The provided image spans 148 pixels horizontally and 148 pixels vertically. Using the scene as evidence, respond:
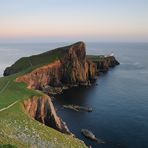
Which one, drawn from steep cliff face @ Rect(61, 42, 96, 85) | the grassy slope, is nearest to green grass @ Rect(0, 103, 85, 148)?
the grassy slope

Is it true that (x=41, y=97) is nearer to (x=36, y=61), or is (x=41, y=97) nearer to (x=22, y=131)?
(x=22, y=131)

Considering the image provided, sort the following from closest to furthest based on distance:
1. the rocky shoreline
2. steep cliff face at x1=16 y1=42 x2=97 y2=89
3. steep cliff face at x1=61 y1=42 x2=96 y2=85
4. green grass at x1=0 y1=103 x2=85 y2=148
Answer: green grass at x1=0 y1=103 x2=85 y2=148 < the rocky shoreline < steep cliff face at x1=16 y1=42 x2=97 y2=89 < steep cliff face at x1=61 y1=42 x2=96 y2=85

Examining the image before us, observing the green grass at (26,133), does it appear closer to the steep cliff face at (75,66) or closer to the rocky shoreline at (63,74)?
the rocky shoreline at (63,74)

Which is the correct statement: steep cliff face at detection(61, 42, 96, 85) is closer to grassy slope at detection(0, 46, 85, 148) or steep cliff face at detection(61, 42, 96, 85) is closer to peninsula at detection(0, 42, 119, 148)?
peninsula at detection(0, 42, 119, 148)

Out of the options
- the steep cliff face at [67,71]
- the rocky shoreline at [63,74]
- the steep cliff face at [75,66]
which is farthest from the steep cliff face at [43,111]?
the steep cliff face at [75,66]

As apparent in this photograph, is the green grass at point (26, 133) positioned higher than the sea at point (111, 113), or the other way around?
the green grass at point (26, 133)

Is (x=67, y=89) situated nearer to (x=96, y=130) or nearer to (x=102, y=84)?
(x=102, y=84)

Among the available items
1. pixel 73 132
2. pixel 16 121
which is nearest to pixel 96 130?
pixel 73 132
